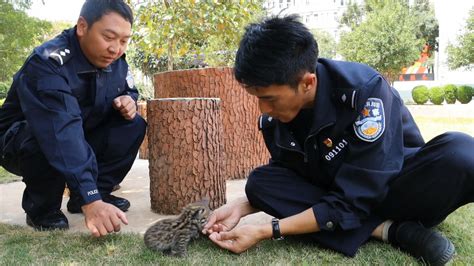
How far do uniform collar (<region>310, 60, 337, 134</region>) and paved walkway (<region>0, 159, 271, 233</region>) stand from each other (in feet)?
3.50

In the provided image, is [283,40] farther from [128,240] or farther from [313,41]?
[128,240]

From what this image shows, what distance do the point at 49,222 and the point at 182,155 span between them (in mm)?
1051

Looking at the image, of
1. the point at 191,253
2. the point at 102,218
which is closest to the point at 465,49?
the point at 191,253

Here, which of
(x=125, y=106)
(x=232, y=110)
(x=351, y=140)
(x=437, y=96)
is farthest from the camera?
(x=437, y=96)

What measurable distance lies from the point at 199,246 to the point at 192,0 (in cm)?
576

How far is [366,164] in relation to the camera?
2.25 meters

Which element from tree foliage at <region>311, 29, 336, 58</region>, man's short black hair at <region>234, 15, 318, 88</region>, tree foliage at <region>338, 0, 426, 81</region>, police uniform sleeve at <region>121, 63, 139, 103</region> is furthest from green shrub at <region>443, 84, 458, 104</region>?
tree foliage at <region>311, 29, 336, 58</region>

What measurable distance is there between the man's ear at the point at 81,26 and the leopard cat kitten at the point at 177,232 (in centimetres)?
137

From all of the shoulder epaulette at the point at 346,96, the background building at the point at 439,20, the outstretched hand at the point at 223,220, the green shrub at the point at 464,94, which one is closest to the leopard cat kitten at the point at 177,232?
the outstretched hand at the point at 223,220

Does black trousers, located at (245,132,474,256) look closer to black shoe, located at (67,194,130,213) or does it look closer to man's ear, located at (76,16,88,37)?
black shoe, located at (67,194,130,213)

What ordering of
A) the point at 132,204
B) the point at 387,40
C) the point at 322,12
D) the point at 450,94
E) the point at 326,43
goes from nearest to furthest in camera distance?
the point at 132,204 < the point at 450,94 < the point at 387,40 < the point at 326,43 < the point at 322,12

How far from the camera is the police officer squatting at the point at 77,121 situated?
256 centimetres

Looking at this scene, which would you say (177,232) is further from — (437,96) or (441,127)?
(437,96)

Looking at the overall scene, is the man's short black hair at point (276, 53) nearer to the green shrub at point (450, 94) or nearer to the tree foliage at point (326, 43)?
the green shrub at point (450, 94)
